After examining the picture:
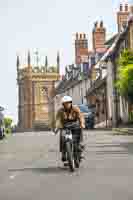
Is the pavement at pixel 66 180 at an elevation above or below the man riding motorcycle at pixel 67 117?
below

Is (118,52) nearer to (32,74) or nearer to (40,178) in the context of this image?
(40,178)

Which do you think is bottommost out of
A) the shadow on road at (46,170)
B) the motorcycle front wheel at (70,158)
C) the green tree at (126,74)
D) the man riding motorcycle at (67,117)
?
the shadow on road at (46,170)

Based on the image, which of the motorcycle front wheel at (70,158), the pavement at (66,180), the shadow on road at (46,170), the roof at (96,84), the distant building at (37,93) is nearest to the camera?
the pavement at (66,180)

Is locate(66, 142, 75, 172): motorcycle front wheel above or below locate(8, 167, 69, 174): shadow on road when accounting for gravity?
above

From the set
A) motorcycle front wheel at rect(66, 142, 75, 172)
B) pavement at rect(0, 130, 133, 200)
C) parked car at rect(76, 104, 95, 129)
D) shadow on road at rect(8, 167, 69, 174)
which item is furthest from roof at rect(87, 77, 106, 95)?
motorcycle front wheel at rect(66, 142, 75, 172)

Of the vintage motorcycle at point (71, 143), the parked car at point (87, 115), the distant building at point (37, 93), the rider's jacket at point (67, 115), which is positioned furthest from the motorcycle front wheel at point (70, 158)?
the distant building at point (37, 93)

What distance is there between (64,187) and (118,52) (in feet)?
191

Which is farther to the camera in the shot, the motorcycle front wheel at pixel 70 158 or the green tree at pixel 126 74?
the green tree at pixel 126 74

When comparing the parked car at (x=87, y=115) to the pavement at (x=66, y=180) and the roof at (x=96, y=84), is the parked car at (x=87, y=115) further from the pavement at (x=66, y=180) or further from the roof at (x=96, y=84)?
the pavement at (x=66, y=180)

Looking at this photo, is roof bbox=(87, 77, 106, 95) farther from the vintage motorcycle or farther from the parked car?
the vintage motorcycle

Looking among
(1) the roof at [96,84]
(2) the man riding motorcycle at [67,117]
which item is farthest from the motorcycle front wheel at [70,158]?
(1) the roof at [96,84]

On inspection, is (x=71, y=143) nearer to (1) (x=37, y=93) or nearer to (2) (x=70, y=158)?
(2) (x=70, y=158)

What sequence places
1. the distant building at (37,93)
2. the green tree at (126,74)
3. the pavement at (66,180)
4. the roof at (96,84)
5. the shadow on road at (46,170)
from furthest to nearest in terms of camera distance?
1. the distant building at (37,93)
2. the roof at (96,84)
3. the green tree at (126,74)
4. the shadow on road at (46,170)
5. the pavement at (66,180)

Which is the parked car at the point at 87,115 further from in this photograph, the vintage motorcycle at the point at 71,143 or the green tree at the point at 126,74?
the vintage motorcycle at the point at 71,143
